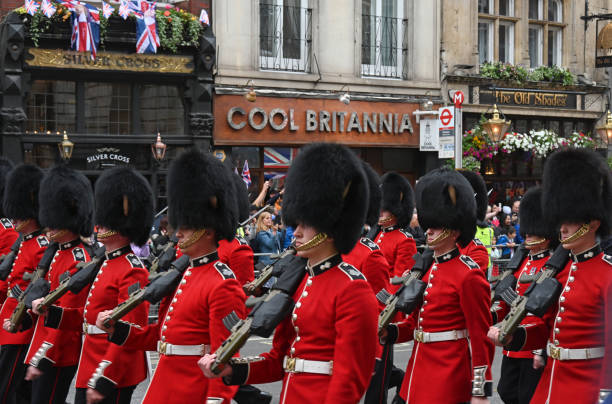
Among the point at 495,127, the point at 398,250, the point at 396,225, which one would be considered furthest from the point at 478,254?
the point at 495,127

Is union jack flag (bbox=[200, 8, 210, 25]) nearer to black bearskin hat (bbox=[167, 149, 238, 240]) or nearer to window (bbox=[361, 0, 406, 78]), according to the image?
window (bbox=[361, 0, 406, 78])

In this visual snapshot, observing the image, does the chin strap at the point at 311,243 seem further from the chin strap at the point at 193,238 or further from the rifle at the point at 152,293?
the rifle at the point at 152,293

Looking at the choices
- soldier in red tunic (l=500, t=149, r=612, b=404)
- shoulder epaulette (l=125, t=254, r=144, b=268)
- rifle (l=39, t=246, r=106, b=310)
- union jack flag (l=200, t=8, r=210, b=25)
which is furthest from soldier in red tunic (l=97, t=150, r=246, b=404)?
union jack flag (l=200, t=8, r=210, b=25)

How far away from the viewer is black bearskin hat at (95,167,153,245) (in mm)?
6414

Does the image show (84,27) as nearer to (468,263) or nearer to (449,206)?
(449,206)

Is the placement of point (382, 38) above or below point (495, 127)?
above

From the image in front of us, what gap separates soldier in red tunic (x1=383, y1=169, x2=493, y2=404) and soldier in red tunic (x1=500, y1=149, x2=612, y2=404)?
291mm

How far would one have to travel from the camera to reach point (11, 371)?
7277 millimetres

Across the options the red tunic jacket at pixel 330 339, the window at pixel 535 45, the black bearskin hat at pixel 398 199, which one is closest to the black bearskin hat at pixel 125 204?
the red tunic jacket at pixel 330 339

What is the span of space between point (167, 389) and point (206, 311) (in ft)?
1.44

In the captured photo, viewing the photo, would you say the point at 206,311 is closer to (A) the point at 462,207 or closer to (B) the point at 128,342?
(B) the point at 128,342

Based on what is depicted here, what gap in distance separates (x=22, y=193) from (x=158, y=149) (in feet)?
28.5

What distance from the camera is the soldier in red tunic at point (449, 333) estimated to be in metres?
5.48

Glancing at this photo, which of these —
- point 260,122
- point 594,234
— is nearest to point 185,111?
point 260,122
